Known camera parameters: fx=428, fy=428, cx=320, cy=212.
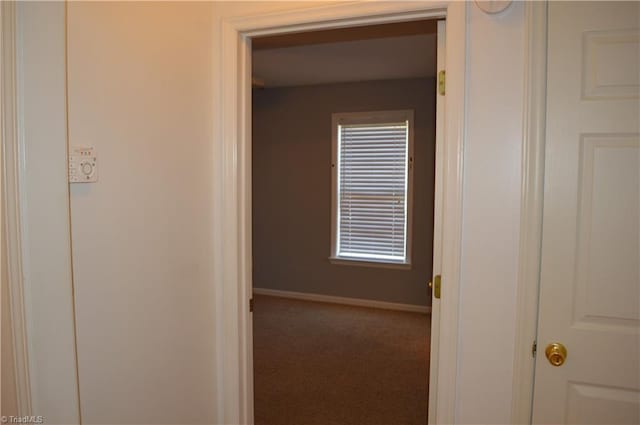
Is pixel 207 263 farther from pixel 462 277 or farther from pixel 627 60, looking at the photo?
pixel 627 60

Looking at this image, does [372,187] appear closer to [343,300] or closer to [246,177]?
[343,300]

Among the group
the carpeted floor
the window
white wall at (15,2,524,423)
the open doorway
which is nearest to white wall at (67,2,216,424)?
white wall at (15,2,524,423)

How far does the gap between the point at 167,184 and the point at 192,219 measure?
19cm

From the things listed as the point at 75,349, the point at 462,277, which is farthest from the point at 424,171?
the point at 75,349

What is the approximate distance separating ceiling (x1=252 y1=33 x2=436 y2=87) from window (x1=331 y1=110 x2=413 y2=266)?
18.9 inches

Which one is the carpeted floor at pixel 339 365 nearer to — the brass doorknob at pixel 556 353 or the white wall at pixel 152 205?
the white wall at pixel 152 205

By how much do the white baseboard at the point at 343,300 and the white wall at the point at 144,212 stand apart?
10.8 feet

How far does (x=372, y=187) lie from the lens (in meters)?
4.91

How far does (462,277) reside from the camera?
4.94 ft

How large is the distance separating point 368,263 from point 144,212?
12.1 ft

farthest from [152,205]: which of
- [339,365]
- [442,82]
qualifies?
[339,365]

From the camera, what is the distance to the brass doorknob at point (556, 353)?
1.44 meters

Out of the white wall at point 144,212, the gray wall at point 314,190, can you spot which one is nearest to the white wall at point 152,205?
the white wall at point 144,212

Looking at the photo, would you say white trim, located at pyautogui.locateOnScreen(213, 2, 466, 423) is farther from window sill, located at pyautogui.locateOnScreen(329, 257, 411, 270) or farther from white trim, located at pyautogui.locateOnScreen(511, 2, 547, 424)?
window sill, located at pyautogui.locateOnScreen(329, 257, 411, 270)
